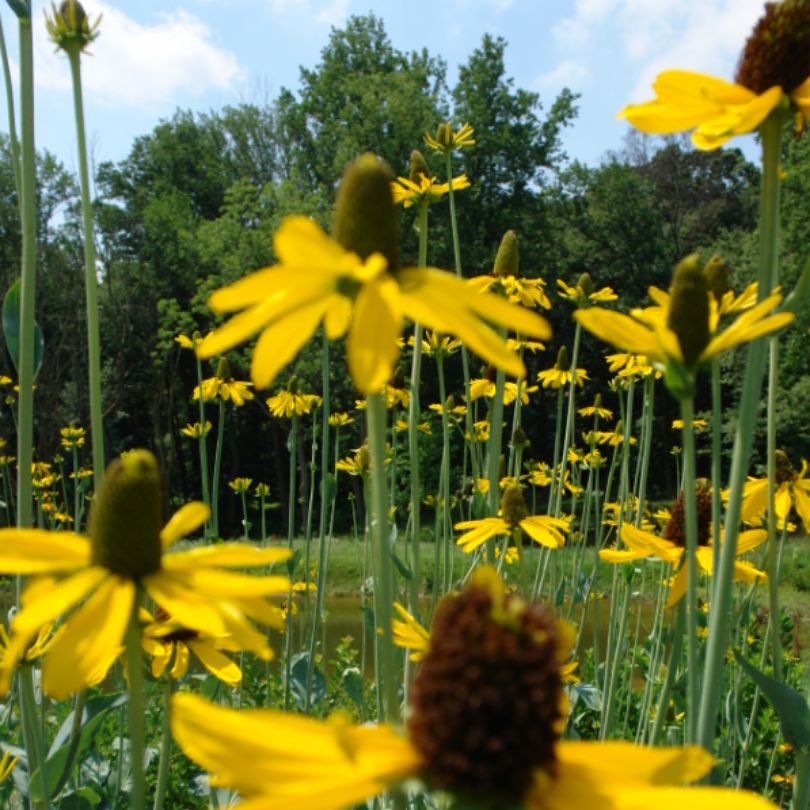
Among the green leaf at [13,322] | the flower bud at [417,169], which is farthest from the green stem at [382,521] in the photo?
the flower bud at [417,169]

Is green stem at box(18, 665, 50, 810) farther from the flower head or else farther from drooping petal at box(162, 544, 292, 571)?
the flower head

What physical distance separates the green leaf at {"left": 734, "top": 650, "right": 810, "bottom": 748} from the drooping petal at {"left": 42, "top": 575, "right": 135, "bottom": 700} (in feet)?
2.44

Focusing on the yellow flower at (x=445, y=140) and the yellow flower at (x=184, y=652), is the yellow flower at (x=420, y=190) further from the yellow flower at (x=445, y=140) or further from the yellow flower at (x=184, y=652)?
the yellow flower at (x=184, y=652)

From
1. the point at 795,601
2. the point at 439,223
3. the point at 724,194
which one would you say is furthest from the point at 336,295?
the point at 724,194

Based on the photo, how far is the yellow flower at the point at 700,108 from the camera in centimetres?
96

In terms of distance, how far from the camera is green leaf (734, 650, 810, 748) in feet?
3.52

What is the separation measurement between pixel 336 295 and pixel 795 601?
1031 centimetres

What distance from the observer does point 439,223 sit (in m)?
19.9

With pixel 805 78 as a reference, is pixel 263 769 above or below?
below

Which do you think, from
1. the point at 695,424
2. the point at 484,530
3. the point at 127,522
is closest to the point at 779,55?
the point at 127,522

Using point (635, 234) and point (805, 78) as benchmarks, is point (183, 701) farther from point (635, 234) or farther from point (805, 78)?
point (635, 234)

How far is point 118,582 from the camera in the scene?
32.5 inches

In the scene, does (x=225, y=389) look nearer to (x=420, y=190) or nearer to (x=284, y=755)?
(x=420, y=190)

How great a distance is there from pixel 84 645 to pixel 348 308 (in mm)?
368
